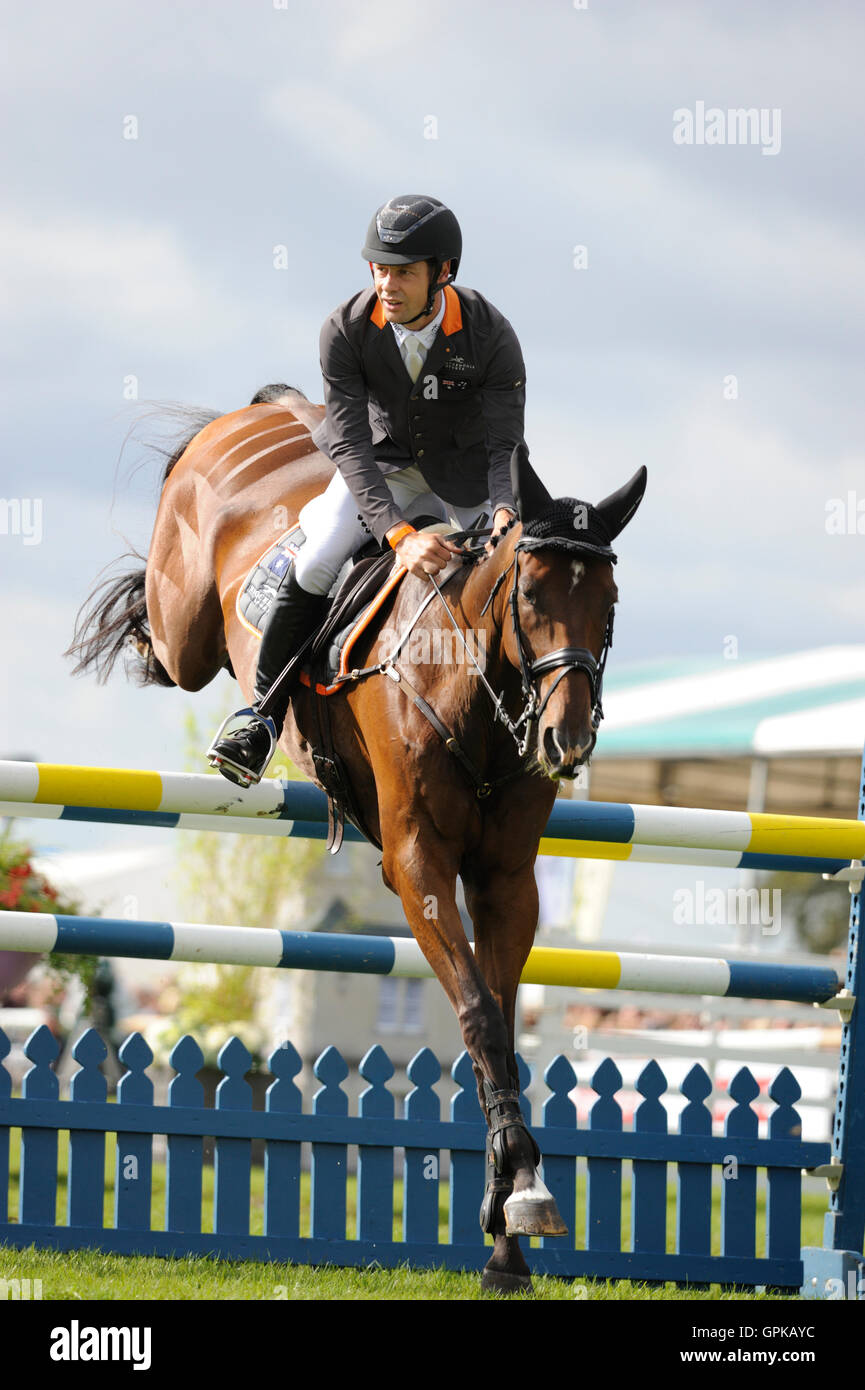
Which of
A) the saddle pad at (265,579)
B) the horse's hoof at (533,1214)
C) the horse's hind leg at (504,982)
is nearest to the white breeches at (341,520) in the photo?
the saddle pad at (265,579)

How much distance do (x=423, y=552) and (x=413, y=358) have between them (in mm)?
712

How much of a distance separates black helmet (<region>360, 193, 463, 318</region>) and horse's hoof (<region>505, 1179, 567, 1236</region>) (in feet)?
7.75

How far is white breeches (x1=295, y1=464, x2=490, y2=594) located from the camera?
14.2 feet

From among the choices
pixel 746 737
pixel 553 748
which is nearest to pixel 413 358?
pixel 553 748

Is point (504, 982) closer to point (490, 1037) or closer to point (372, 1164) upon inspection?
point (490, 1037)

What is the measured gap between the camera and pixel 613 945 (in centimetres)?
1300

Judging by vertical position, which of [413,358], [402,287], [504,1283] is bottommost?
[504,1283]

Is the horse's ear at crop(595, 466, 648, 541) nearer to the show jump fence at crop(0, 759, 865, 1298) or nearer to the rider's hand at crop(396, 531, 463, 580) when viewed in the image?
the rider's hand at crop(396, 531, 463, 580)

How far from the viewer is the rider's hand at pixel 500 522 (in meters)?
3.87

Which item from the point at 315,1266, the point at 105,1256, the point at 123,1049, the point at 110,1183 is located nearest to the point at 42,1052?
the point at 123,1049

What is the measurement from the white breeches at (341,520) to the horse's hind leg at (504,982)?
0.99 m

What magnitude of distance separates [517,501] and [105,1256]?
7.93 ft

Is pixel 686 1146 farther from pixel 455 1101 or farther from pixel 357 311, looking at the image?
pixel 357 311

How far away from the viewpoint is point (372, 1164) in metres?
4.56
